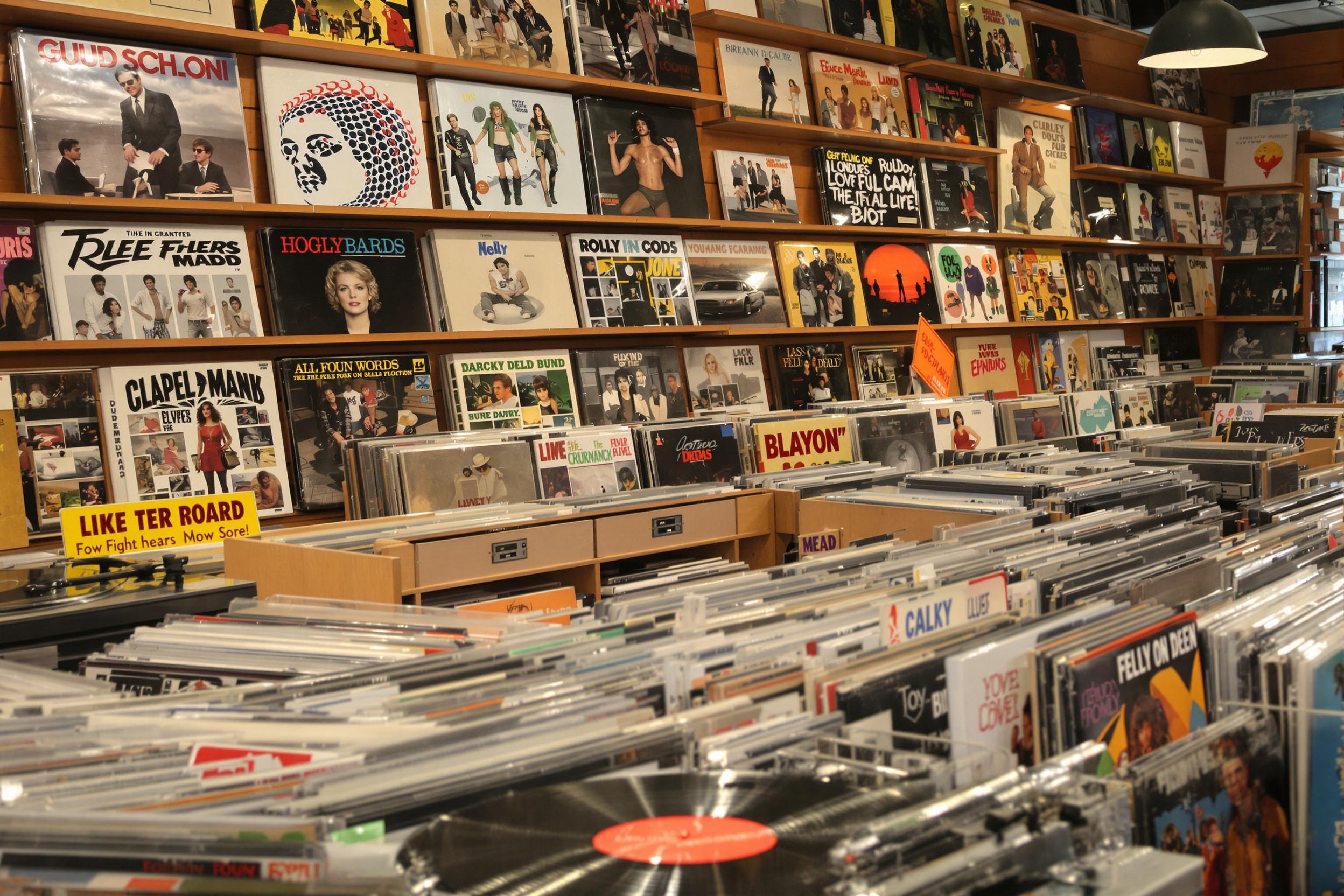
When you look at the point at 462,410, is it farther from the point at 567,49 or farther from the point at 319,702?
the point at 319,702

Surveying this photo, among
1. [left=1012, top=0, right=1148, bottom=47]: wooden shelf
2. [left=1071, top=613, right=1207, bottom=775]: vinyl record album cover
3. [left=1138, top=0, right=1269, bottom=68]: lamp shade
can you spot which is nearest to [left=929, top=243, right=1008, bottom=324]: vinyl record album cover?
[left=1138, top=0, right=1269, bottom=68]: lamp shade

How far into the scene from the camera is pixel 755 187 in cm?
491

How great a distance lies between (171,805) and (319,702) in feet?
0.84

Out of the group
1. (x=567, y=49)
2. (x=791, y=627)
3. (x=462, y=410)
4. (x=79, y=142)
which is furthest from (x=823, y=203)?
(x=791, y=627)

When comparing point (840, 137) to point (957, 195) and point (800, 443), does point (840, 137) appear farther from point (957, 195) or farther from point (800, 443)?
point (800, 443)

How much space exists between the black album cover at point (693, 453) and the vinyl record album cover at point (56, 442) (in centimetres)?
154

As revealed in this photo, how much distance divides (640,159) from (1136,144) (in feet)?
13.5

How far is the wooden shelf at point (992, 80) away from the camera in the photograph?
18.5 ft

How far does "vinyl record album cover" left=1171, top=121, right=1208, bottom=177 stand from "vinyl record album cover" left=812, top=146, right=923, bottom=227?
9.55 ft

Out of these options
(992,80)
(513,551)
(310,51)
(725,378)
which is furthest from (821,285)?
(513,551)

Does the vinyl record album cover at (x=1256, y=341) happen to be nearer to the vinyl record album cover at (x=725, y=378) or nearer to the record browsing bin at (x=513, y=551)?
the vinyl record album cover at (x=725, y=378)

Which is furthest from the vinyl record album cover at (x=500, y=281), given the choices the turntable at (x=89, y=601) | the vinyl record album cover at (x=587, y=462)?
the turntable at (x=89, y=601)

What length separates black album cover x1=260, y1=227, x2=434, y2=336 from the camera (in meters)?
3.46

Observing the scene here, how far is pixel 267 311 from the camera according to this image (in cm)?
349
